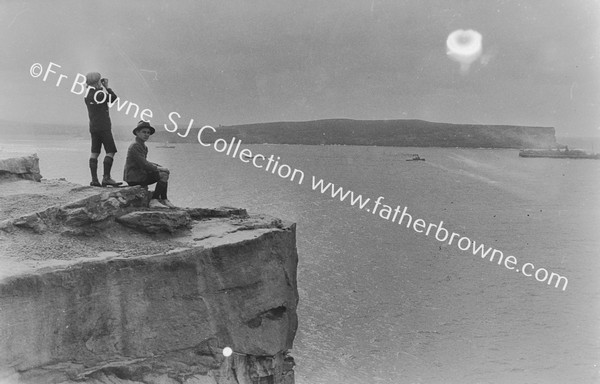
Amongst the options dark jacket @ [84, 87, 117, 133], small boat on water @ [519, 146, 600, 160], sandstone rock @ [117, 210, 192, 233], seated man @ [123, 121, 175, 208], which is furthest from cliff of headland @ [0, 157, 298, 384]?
small boat on water @ [519, 146, 600, 160]

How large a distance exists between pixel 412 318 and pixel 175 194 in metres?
26.5

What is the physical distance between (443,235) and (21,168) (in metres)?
22.9

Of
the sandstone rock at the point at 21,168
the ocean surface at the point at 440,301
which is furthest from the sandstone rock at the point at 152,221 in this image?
the ocean surface at the point at 440,301

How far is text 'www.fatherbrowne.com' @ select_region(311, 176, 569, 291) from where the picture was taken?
2144 centimetres

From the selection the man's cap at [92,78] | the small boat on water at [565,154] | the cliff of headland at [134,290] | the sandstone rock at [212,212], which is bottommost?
the cliff of headland at [134,290]

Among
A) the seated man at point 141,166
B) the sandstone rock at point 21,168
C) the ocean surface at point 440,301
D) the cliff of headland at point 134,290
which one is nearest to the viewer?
the cliff of headland at point 134,290

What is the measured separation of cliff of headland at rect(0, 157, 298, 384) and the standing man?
91cm

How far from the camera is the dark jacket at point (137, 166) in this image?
31.3 ft

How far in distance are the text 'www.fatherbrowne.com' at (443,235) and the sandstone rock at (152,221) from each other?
17238 mm

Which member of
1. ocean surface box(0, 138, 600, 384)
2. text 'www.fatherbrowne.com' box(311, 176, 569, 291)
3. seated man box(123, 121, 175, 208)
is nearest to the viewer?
seated man box(123, 121, 175, 208)

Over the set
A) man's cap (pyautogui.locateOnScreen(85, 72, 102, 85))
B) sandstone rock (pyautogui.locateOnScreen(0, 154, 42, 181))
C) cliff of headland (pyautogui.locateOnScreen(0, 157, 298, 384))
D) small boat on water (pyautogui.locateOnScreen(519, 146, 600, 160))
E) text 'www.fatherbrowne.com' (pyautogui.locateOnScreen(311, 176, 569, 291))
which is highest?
small boat on water (pyautogui.locateOnScreen(519, 146, 600, 160))

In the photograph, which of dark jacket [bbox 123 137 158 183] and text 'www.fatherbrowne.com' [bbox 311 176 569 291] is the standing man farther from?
text 'www.fatherbrowne.com' [bbox 311 176 569 291]

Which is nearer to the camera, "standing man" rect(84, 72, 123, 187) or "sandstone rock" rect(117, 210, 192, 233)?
"sandstone rock" rect(117, 210, 192, 233)

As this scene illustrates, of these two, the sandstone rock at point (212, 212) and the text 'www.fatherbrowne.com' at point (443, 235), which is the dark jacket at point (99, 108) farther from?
the text 'www.fatherbrowne.com' at point (443, 235)
